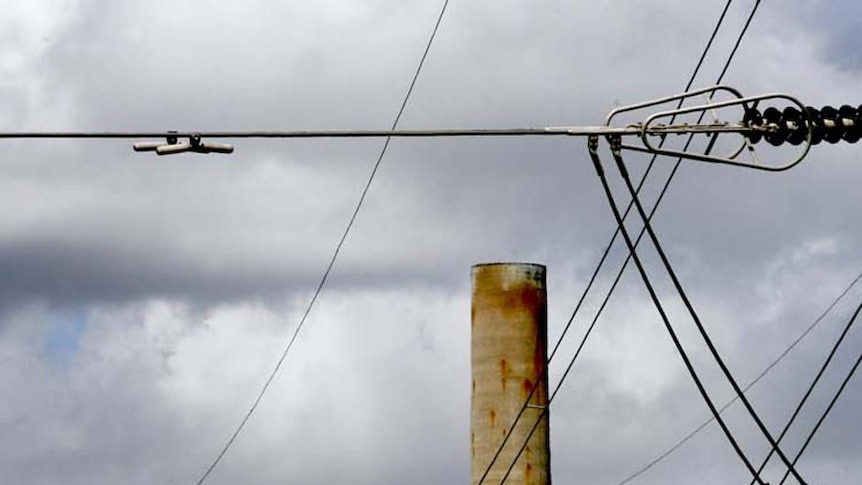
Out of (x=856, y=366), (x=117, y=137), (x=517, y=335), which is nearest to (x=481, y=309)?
(x=517, y=335)

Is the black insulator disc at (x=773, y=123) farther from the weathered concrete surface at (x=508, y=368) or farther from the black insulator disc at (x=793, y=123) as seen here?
the weathered concrete surface at (x=508, y=368)

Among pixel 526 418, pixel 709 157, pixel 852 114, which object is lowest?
pixel 709 157

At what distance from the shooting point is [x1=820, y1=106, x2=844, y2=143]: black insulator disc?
2288cm

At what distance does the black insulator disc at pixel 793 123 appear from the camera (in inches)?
890

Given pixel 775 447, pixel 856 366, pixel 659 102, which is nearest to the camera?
pixel 659 102

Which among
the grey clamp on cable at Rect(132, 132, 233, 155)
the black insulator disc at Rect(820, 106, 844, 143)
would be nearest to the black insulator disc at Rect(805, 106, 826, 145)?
the black insulator disc at Rect(820, 106, 844, 143)

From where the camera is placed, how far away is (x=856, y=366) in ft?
80.7

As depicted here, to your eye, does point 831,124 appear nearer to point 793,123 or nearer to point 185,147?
point 793,123

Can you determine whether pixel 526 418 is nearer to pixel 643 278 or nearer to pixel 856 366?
pixel 856 366

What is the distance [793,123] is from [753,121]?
1.96ft

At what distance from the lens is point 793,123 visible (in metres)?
22.7

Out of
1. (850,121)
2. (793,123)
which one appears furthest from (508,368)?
(793,123)

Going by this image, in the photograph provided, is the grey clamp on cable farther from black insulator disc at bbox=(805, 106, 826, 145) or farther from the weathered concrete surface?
the weathered concrete surface

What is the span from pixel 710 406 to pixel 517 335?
1221 centimetres
